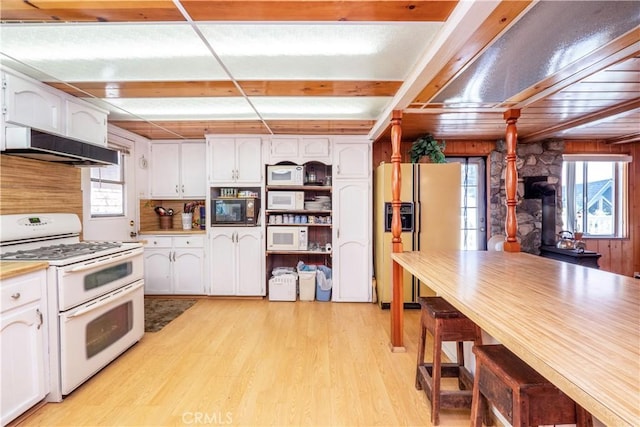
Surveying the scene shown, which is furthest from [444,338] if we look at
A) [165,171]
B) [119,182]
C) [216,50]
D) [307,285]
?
[165,171]

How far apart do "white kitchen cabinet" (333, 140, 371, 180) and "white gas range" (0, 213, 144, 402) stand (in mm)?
2441

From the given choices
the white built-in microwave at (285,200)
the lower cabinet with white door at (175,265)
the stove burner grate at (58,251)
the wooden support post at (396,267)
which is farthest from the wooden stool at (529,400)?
the lower cabinet with white door at (175,265)

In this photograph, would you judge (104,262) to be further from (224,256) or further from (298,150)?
(298,150)

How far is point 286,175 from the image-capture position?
396 centimetres

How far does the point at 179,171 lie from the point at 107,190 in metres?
0.98

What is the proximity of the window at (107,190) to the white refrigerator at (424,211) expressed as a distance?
3258mm

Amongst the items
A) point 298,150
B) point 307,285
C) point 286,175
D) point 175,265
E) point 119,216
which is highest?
point 298,150

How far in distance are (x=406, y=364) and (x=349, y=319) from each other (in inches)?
40.2

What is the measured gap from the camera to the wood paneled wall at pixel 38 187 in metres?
2.19

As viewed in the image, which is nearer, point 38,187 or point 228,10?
point 228,10

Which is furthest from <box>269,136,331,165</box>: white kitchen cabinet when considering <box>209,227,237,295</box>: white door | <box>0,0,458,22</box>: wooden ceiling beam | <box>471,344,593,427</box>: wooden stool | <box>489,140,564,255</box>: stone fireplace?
<box>471,344,593,427</box>: wooden stool

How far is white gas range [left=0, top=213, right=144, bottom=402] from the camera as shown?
1.91 meters

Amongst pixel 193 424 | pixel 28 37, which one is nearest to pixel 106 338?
pixel 193 424

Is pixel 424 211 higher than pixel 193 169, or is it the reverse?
pixel 193 169
